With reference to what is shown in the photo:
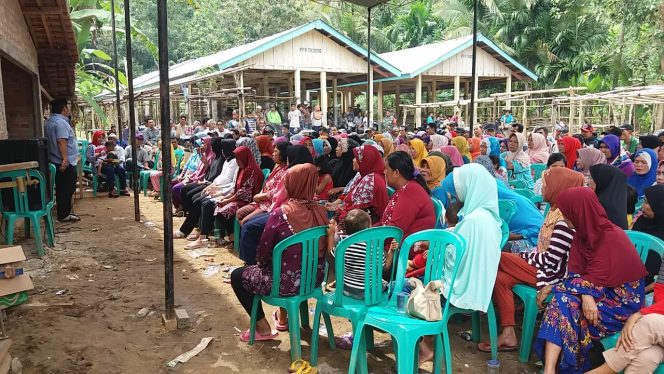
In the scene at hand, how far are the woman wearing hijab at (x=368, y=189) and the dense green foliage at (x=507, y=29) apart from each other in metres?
5.66

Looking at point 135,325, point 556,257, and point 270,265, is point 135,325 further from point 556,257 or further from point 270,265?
point 556,257

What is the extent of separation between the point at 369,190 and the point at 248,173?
1.85m

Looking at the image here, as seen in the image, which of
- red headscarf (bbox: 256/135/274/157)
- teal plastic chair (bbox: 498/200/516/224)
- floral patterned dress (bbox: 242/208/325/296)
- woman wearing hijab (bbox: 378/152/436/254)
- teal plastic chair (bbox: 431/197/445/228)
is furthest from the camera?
red headscarf (bbox: 256/135/274/157)

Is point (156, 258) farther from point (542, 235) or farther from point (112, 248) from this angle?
point (542, 235)

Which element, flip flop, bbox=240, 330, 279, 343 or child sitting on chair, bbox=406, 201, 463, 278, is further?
flip flop, bbox=240, 330, 279, 343

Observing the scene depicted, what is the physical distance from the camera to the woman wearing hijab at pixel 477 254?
3.15 meters

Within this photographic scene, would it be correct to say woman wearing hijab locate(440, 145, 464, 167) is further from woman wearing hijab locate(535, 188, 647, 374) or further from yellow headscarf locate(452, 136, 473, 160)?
woman wearing hijab locate(535, 188, 647, 374)

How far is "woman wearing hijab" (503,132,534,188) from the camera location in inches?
292

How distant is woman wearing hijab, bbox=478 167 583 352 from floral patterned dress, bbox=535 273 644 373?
0.29 meters

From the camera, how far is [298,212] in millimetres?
3459

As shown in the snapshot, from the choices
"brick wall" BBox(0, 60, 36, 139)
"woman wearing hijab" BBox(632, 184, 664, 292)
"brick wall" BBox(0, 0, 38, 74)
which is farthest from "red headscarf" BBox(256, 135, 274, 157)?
"woman wearing hijab" BBox(632, 184, 664, 292)

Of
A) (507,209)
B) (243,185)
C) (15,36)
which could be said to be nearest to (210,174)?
(243,185)

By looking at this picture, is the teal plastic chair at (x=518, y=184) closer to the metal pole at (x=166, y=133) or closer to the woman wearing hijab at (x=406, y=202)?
the woman wearing hijab at (x=406, y=202)

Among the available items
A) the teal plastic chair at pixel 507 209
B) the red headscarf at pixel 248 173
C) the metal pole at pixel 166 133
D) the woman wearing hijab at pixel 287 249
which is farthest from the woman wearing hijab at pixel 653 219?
the red headscarf at pixel 248 173
